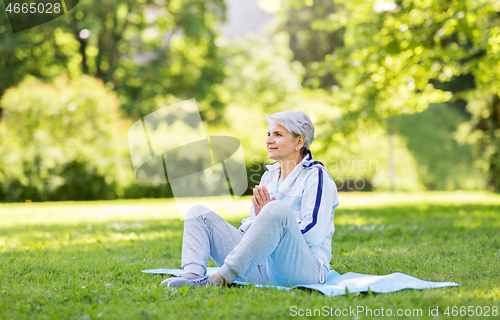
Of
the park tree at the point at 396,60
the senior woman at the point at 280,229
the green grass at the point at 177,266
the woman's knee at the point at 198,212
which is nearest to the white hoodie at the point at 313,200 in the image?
the senior woman at the point at 280,229

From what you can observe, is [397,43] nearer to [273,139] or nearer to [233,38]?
A: [273,139]

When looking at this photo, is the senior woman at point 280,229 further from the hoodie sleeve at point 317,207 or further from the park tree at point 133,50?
the park tree at point 133,50

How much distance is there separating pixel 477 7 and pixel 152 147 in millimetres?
10278

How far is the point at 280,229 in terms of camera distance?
8.61ft

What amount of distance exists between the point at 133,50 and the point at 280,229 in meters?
20.3

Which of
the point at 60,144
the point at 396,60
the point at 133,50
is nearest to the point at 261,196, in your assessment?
the point at 396,60

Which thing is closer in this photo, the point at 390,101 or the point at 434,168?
the point at 390,101

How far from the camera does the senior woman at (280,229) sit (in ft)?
8.64

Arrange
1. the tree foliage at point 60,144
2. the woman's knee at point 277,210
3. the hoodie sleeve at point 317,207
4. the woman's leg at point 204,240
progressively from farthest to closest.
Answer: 1. the tree foliage at point 60,144
2. the woman's leg at point 204,240
3. the hoodie sleeve at point 317,207
4. the woman's knee at point 277,210

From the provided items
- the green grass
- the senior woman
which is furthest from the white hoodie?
the green grass

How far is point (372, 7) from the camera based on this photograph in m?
8.35

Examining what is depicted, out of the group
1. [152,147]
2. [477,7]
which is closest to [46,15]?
[152,147]

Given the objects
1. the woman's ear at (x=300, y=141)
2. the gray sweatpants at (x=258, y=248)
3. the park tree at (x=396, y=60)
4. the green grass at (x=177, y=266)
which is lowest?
the green grass at (x=177, y=266)

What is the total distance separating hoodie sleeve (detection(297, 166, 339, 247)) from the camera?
107 inches
